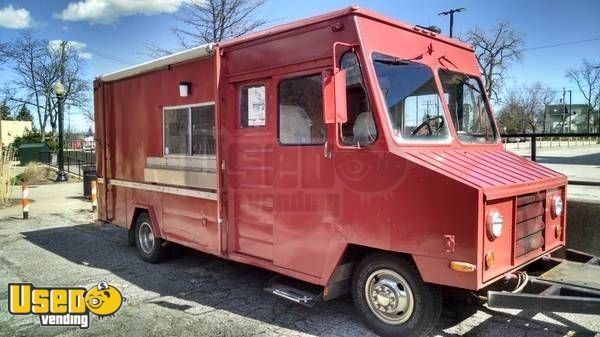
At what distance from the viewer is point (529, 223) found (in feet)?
13.9

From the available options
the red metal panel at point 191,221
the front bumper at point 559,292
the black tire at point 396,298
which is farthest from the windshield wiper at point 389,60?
the red metal panel at point 191,221

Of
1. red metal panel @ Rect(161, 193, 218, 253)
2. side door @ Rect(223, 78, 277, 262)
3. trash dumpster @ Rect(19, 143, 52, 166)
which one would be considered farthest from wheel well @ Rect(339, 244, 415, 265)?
trash dumpster @ Rect(19, 143, 52, 166)

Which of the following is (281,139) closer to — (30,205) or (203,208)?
(203,208)

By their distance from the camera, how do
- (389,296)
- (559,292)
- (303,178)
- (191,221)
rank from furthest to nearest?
(191,221) < (303,178) < (389,296) < (559,292)

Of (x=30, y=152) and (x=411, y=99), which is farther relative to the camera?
(x=30, y=152)

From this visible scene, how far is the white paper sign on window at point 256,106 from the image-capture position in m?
5.13

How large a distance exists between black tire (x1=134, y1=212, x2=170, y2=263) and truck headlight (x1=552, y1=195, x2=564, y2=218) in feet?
16.1

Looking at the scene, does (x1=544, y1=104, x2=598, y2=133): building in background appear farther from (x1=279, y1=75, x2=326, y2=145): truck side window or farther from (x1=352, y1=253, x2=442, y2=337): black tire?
(x1=352, y1=253, x2=442, y2=337): black tire

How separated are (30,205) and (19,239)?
4981 millimetres

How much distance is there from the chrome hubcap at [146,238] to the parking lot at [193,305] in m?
0.22

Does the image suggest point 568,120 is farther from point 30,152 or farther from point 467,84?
point 467,84

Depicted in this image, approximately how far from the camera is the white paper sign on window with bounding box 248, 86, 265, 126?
5.13 metres

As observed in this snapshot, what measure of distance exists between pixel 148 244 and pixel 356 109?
435cm

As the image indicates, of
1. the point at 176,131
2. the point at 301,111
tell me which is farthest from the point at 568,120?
the point at 301,111
